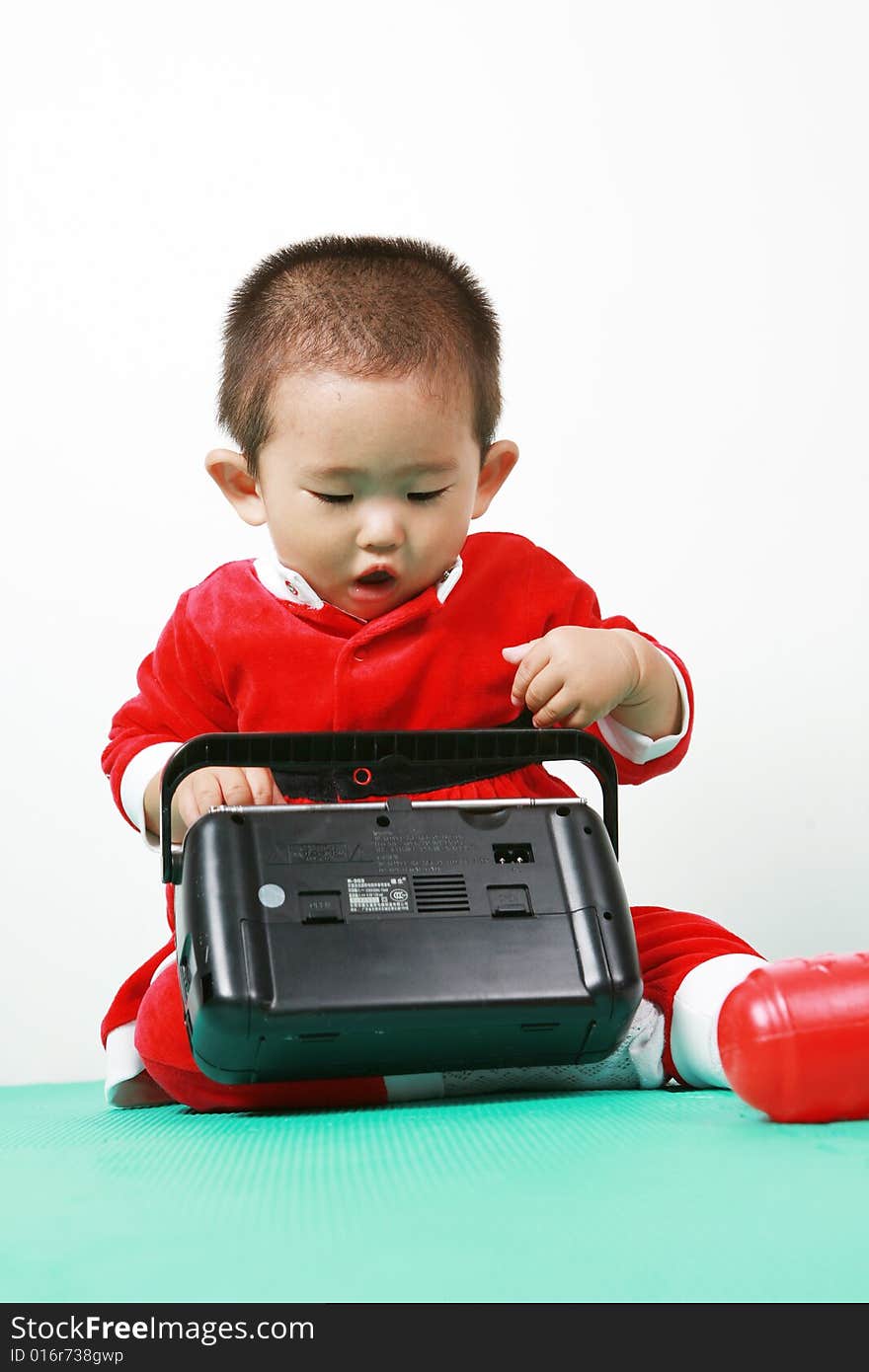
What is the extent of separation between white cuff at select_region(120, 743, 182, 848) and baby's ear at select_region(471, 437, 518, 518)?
0.31m

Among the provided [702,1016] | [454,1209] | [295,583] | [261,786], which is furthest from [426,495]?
[454,1209]

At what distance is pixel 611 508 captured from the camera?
5.44ft

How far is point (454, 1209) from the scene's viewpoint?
0.56 m

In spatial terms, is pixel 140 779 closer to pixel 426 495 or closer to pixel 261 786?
pixel 261 786

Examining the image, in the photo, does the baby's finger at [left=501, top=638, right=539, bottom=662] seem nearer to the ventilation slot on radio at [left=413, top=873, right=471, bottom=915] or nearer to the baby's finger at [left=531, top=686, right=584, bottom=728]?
the baby's finger at [left=531, top=686, right=584, bottom=728]

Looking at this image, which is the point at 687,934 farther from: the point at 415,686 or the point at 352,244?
the point at 352,244

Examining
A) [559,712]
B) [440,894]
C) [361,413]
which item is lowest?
[440,894]

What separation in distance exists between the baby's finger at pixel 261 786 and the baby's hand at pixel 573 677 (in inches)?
7.4

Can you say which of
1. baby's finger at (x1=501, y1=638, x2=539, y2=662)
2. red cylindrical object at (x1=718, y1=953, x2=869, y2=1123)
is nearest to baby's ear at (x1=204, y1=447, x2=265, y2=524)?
baby's finger at (x1=501, y1=638, x2=539, y2=662)

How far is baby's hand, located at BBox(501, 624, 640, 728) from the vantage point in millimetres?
999

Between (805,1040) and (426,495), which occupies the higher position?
(426,495)

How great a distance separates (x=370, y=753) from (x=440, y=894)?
115 mm
